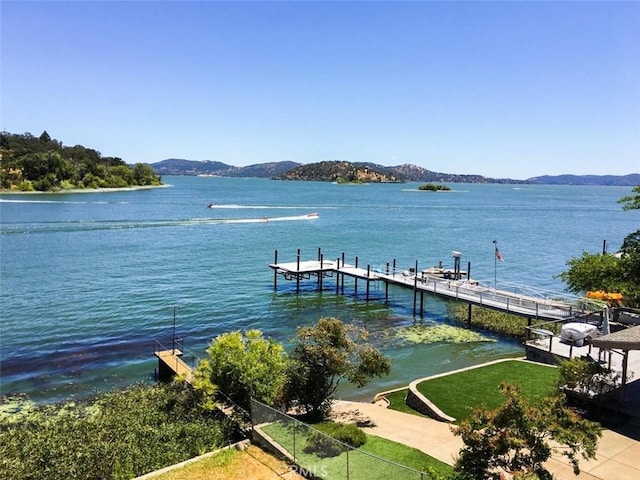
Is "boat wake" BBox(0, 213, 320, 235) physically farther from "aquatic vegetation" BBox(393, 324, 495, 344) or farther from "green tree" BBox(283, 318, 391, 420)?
"green tree" BBox(283, 318, 391, 420)

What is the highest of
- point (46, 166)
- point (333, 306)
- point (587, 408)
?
point (46, 166)

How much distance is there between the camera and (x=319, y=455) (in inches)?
460

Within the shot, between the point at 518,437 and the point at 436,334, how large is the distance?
21.8 metres

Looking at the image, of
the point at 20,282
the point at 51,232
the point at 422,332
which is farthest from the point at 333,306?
the point at 51,232

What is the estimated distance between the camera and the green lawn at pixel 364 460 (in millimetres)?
10656

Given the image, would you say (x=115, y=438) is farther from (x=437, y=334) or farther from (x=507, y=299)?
(x=507, y=299)

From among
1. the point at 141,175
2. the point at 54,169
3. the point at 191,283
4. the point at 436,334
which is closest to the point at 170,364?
the point at 436,334

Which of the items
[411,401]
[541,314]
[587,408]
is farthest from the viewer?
[541,314]

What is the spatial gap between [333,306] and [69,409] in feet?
68.4

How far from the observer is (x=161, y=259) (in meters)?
51.8

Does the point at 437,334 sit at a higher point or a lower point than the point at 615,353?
lower

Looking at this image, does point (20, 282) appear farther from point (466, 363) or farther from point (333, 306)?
point (466, 363)

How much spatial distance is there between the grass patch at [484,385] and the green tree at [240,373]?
5752 mm

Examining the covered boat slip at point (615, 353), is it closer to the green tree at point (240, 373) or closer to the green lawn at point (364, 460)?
the green lawn at point (364, 460)
